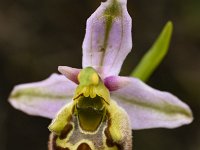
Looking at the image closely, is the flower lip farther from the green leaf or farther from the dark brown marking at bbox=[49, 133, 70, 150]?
the green leaf

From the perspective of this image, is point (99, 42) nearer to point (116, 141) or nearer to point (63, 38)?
point (116, 141)

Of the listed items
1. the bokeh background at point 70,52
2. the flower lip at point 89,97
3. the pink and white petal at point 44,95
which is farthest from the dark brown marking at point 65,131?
the bokeh background at point 70,52

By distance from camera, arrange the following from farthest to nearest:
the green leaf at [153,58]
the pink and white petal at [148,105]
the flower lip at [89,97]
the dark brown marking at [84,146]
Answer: the green leaf at [153,58] → the pink and white petal at [148,105] → the flower lip at [89,97] → the dark brown marking at [84,146]

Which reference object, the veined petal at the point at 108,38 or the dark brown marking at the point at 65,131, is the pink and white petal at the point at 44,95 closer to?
the veined petal at the point at 108,38

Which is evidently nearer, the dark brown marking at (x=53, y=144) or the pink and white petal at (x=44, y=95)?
the dark brown marking at (x=53, y=144)

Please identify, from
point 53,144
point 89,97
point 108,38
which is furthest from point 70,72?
point 53,144

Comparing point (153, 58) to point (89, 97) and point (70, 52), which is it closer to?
point (89, 97)
